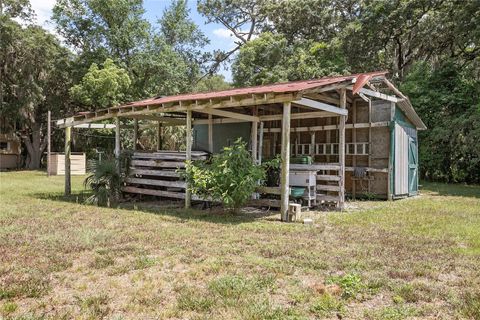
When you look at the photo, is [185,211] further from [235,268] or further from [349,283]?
[349,283]

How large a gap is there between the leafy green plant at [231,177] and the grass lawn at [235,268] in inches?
19.3

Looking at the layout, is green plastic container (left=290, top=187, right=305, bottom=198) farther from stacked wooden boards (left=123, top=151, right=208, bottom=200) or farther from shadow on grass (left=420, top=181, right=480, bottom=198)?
shadow on grass (left=420, top=181, right=480, bottom=198)

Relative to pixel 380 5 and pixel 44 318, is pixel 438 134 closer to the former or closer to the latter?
pixel 380 5

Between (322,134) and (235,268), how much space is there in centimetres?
855

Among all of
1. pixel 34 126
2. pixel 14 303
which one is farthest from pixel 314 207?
pixel 34 126

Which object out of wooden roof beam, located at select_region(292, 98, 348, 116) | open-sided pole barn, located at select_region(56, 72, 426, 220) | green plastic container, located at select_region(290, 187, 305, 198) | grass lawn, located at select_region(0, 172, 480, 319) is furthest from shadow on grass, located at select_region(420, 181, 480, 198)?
green plastic container, located at select_region(290, 187, 305, 198)

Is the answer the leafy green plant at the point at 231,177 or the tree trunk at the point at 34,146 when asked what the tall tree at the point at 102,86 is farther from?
the leafy green plant at the point at 231,177

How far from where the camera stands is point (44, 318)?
304 cm

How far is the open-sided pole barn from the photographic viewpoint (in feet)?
30.8

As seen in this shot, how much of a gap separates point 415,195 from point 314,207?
4.95 meters

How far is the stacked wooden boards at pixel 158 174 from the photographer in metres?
9.65

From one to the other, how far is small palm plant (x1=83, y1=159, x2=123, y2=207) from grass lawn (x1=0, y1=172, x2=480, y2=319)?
2.09m

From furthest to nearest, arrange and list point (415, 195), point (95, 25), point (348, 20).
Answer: point (95, 25) < point (348, 20) < point (415, 195)

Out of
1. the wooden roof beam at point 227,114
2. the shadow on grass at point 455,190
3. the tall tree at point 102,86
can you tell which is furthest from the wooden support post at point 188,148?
the tall tree at point 102,86
